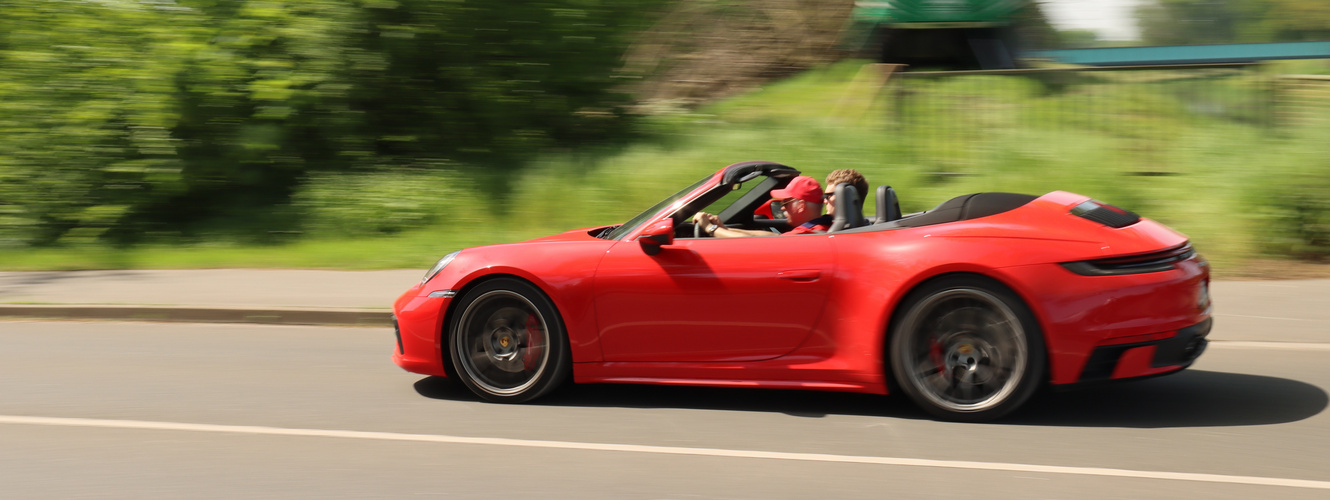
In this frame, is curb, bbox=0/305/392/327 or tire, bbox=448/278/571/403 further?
curb, bbox=0/305/392/327

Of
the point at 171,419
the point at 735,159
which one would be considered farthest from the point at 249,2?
the point at 171,419

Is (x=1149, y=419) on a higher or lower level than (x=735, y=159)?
lower

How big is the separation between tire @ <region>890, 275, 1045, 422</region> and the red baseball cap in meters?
0.87

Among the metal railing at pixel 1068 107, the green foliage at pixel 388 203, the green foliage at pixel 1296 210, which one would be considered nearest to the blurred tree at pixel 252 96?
the green foliage at pixel 388 203

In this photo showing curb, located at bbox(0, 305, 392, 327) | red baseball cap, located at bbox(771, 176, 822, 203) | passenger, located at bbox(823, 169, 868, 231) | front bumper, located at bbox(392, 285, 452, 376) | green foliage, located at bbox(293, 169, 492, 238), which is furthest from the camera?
green foliage, located at bbox(293, 169, 492, 238)

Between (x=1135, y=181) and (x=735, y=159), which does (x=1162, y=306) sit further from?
(x=735, y=159)

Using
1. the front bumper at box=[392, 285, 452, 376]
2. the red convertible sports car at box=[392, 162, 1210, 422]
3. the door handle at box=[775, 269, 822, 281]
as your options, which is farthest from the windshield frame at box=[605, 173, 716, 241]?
the front bumper at box=[392, 285, 452, 376]

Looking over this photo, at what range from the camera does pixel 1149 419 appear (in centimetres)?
480

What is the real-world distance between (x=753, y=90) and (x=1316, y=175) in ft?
28.4

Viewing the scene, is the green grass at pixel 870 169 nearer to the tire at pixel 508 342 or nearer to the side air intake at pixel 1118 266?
the tire at pixel 508 342

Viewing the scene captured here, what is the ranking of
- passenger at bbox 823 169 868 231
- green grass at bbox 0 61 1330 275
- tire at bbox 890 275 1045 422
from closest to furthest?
tire at bbox 890 275 1045 422, passenger at bbox 823 169 868 231, green grass at bbox 0 61 1330 275

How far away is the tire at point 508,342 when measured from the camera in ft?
17.5

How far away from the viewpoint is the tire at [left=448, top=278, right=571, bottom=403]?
5.34 metres

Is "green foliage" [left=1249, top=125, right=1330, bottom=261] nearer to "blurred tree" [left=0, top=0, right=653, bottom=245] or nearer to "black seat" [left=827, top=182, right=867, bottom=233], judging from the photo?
"black seat" [left=827, top=182, right=867, bottom=233]
